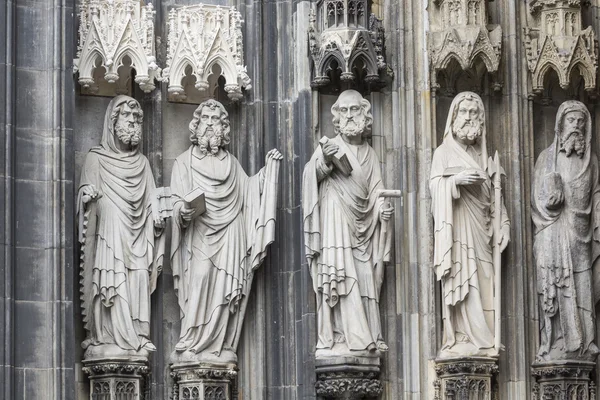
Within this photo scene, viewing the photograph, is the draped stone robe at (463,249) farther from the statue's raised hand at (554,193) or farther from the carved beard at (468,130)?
the statue's raised hand at (554,193)

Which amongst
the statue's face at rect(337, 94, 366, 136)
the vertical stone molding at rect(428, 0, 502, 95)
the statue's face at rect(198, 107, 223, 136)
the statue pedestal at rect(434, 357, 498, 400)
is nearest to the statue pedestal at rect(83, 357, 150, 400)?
the statue's face at rect(198, 107, 223, 136)

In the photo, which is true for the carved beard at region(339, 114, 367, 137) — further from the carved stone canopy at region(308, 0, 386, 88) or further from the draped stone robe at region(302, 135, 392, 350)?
the carved stone canopy at region(308, 0, 386, 88)

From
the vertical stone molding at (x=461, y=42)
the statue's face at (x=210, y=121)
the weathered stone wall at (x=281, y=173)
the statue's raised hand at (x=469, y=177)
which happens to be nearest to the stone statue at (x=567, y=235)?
the weathered stone wall at (x=281, y=173)

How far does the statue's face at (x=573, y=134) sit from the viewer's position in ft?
66.9

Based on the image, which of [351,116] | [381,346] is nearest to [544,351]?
[381,346]

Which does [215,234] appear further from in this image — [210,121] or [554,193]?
[554,193]

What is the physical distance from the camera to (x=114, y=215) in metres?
19.6

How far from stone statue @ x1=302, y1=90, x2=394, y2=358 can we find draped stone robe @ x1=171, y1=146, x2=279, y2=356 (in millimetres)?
437

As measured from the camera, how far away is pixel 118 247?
1950cm

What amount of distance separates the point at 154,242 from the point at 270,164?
4.41 feet

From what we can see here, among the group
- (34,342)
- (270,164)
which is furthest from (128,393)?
(270,164)

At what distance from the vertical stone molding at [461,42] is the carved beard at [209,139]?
2.19 meters

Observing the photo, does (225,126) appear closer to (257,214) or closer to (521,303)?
(257,214)

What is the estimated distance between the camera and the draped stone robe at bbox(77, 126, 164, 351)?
1939 centimetres
